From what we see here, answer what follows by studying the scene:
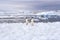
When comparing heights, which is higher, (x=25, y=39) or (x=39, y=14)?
(x=25, y=39)

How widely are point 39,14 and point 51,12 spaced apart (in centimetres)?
168

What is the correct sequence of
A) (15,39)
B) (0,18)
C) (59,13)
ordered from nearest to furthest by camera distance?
(15,39) → (0,18) → (59,13)

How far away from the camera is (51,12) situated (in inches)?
610

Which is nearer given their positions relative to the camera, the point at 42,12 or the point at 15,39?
the point at 15,39

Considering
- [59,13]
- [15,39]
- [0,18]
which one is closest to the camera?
[15,39]

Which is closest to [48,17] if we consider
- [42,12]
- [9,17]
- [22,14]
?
[42,12]

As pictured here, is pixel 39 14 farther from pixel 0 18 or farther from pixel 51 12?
pixel 0 18

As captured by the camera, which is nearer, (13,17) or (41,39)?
(41,39)

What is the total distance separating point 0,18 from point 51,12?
5177 mm

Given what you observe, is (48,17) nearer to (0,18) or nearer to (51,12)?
(51,12)

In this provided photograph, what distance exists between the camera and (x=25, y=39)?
5098 millimetres

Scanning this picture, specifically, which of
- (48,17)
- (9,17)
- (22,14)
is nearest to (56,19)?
(48,17)

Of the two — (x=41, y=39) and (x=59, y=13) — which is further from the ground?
(x=41, y=39)

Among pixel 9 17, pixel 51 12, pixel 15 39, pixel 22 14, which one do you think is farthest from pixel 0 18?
pixel 15 39
